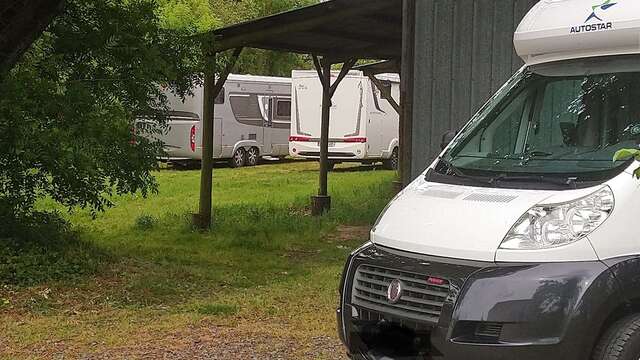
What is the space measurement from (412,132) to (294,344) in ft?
10.1

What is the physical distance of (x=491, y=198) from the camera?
4102 mm

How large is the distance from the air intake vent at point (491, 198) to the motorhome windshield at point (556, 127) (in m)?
0.16

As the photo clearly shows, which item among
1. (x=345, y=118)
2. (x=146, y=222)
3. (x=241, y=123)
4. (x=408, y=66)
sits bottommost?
(x=146, y=222)

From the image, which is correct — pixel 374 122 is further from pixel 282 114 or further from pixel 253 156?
pixel 253 156

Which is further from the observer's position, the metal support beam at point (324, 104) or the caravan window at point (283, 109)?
the caravan window at point (283, 109)

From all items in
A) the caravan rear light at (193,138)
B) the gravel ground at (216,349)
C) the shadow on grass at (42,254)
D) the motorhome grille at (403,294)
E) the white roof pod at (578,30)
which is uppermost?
the white roof pod at (578,30)

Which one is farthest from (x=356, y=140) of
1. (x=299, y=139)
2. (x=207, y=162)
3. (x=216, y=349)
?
(x=216, y=349)

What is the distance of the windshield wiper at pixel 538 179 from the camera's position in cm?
402

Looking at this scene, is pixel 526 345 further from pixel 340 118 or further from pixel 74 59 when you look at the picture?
pixel 340 118

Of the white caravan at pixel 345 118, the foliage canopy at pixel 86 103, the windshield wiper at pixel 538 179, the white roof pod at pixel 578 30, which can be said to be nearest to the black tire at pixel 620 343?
the windshield wiper at pixel 538 179

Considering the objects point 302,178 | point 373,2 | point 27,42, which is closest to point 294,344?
point 27,42

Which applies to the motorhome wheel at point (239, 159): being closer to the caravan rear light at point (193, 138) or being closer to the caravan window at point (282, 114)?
the caravan window at point (282, 114)

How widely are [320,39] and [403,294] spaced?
8.84m

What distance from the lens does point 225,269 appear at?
360 inches
